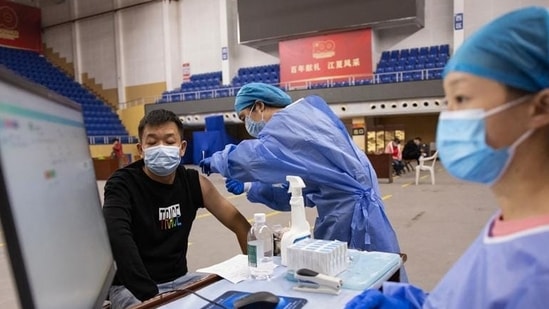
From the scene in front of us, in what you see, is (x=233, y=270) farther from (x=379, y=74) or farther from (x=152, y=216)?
(x=379, y=74)

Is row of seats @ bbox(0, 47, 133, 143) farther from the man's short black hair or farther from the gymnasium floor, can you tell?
the man's short black hair

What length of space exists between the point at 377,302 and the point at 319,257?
35 cm

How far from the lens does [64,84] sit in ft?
59.3

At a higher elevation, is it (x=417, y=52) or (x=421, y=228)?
(x=417, y=52)

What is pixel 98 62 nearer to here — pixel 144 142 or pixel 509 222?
pixel 144 142

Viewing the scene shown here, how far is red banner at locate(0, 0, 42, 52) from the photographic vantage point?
710 inches

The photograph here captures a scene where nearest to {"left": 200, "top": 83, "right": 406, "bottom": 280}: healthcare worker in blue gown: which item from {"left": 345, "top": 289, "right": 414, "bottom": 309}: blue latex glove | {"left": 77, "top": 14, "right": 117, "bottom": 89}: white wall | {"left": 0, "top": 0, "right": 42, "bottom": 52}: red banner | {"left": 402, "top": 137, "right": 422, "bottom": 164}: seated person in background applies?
{"left": 345, "top": 289, "right": 414, "bottom": 309}: blue latex glove

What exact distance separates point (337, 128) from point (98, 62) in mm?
18198

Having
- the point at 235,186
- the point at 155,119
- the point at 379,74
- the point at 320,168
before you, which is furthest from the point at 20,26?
the point at 320,168

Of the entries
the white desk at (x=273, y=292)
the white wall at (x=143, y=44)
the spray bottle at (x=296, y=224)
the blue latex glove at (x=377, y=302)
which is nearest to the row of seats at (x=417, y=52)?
the white wall at (x=143, y=44)

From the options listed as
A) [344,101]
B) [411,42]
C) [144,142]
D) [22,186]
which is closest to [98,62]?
[344,101]

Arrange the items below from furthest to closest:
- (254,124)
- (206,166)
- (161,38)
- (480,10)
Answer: (161,38), (480,10), (254,124), (206,166)

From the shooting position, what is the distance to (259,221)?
60.2 inches

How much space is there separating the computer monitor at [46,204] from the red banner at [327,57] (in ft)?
41.6
